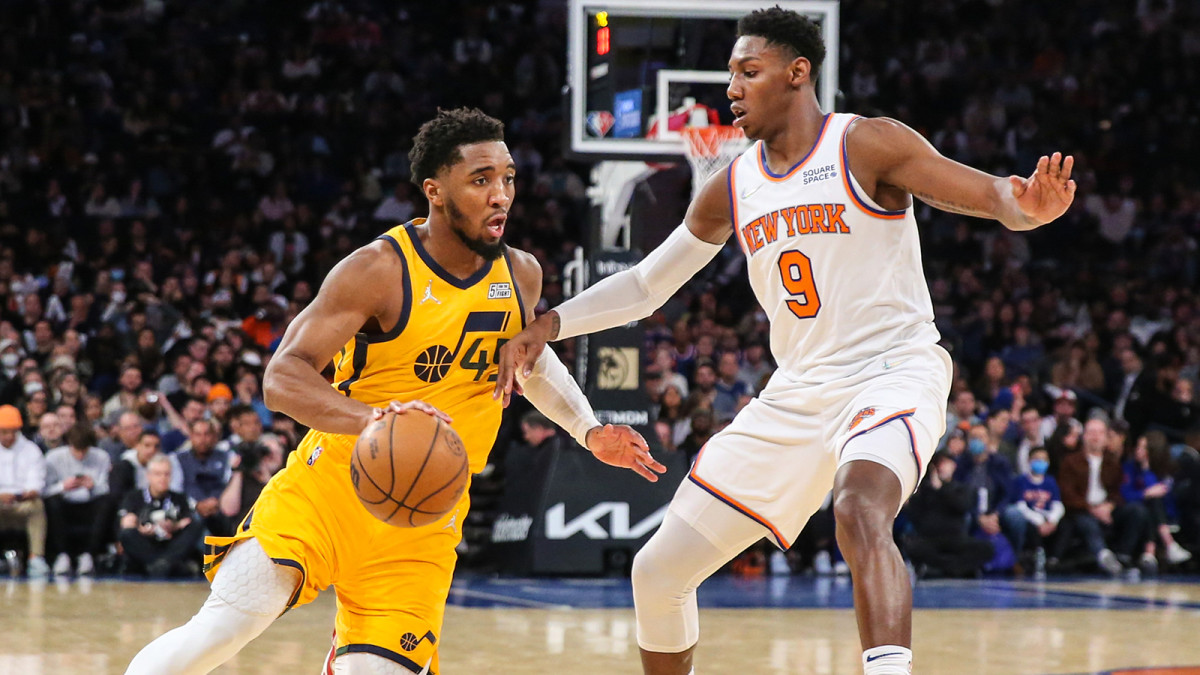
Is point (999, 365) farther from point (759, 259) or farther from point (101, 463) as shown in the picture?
point (759, 259)

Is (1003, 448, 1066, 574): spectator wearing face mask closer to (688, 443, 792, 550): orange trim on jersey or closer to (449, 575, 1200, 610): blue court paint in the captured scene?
(449, 575, 1200, 610): blue court paint

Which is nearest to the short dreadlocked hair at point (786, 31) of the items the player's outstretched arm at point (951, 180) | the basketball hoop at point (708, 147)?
the player's outstretched arm at point (951, 180)

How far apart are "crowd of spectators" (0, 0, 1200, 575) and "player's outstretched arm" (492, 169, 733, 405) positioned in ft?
22.8

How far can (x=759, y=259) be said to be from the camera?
5004 mm

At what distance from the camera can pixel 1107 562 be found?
1340 cm

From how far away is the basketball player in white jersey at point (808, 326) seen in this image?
183 inches

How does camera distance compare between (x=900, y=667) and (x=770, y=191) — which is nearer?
(x=900, y=667)

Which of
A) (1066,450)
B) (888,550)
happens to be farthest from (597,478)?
(888,550)

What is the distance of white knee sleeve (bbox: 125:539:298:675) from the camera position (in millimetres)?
4254

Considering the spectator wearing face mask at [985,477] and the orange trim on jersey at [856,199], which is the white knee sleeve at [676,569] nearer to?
the orange trim on jersey at [856,199]

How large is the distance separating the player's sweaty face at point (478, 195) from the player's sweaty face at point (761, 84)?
2.72 feet

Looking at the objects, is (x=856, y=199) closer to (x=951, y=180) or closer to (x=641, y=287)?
(x=951, y=180)

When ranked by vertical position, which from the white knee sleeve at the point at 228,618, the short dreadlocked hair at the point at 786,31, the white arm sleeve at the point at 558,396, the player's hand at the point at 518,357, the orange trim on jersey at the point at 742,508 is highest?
the short dreadlocked hair at the point at 786,31

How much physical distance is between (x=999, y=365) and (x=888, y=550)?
36.8 feet
